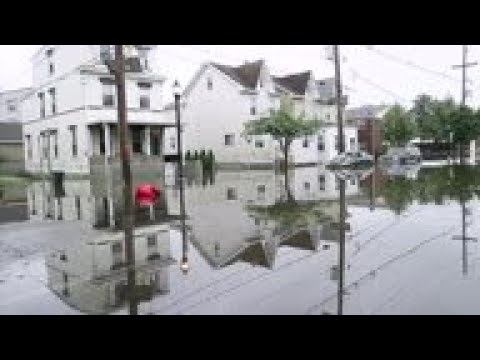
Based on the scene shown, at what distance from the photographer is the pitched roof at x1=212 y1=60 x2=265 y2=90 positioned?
4497cm

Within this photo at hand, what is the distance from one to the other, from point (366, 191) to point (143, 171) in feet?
43.9

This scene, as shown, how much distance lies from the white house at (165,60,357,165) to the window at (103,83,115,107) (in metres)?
11.4

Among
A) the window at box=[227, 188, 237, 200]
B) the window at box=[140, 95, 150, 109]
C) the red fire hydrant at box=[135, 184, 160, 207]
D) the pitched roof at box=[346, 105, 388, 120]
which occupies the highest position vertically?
the pitched roof at box=[346, 105, 388, 120]

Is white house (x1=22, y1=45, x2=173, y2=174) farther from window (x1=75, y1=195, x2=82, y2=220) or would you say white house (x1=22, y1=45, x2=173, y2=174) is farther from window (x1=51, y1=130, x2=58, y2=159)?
window (x1=75, y1=195, x2=82, y2=220)

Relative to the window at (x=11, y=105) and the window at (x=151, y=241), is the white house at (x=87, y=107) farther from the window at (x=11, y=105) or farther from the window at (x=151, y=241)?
the window at (x=11, y=105)

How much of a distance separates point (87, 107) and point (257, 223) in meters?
24.0

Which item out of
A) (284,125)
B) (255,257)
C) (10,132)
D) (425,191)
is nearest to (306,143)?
(284,125)

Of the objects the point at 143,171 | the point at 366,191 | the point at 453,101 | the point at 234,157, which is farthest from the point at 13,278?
the point at 453,101

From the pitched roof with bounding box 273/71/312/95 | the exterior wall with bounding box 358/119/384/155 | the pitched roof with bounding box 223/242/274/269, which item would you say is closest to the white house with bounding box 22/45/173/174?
the pitched roof with bounding box 273/71/312/95

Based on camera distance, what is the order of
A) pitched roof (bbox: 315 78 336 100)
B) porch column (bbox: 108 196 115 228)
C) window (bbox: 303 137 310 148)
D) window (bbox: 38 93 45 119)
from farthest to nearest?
1. pitched roof (bbox: 315 78 336 100)
2. window (bbox: 303 137 310 148)
3. window (bbox: 38 93 45 119)
4. porch column (bbox: 108 196 115 228)

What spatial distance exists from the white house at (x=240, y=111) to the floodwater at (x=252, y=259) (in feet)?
88.8

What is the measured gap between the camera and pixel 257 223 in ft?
44.2

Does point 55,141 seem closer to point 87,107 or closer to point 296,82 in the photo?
point 87,107
